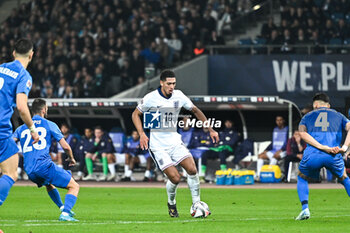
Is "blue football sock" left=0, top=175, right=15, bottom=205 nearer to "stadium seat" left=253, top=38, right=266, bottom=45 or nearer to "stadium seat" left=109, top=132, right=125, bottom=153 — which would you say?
"stadium seat" left=109, top=132, right=125, bottom=153

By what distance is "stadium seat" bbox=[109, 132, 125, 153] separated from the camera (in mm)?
25750

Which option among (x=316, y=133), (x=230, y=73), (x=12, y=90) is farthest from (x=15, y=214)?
(x=230, y=73)

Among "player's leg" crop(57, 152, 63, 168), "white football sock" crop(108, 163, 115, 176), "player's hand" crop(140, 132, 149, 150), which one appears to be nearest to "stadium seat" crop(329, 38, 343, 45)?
"white football sock" crop(108, 163, 115, 176)

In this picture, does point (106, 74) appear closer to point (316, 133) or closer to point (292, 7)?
point (292, 7)

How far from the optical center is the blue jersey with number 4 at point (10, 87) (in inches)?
373

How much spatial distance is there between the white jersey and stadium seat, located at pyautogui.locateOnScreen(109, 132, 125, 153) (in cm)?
1302

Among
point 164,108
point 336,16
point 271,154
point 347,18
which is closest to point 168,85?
point 164,108

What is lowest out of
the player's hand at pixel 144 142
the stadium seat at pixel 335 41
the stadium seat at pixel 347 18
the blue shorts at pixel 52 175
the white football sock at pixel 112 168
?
the white football sock at pixel 112 168

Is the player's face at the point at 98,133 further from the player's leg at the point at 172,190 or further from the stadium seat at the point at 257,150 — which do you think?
the player's leg at the point at 172,190

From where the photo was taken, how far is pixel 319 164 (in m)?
11.6

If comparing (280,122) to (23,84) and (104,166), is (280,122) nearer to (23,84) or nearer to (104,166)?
(104,166)

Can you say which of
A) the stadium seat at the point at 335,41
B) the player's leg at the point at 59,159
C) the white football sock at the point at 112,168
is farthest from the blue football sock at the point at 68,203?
the stadium seat at the point at 335,41

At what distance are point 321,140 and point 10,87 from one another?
4535 mm

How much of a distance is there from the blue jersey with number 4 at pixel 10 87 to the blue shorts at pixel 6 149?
7cm
